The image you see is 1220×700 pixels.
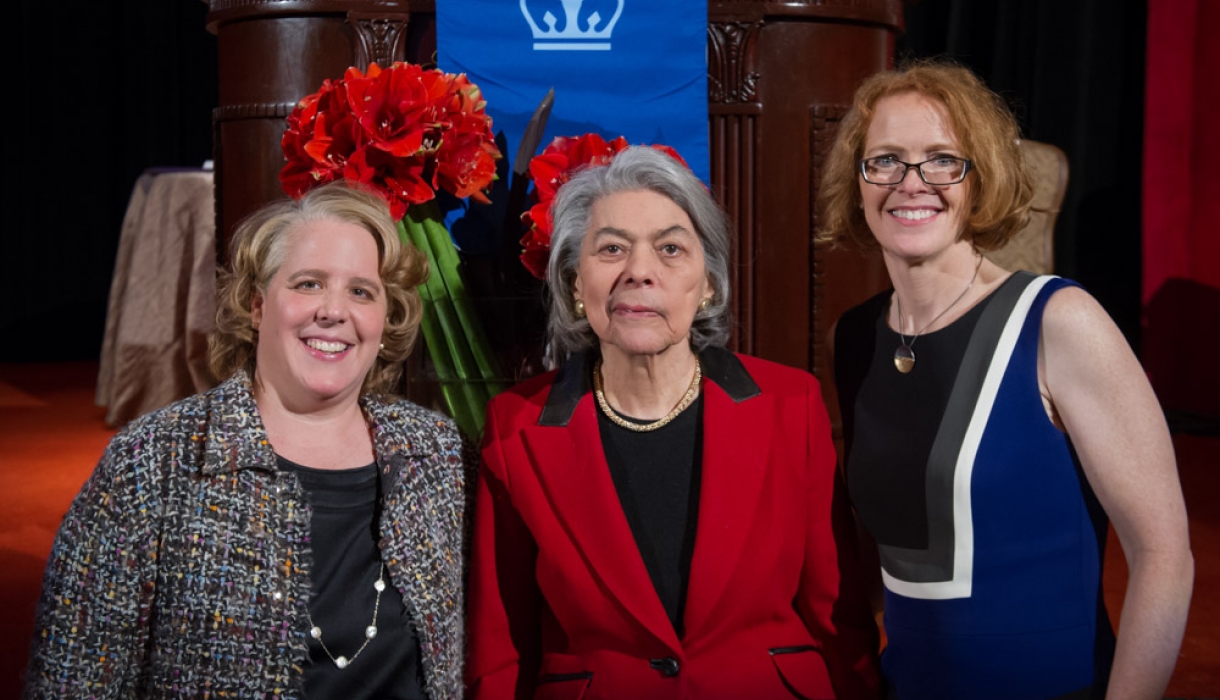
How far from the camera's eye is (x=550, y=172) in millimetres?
2072

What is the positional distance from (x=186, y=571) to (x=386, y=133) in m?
0.82

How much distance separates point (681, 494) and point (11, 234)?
30.8ft

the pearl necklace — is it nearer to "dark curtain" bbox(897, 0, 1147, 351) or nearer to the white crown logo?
the white crown logo

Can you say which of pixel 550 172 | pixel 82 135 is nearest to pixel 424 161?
pixel 550 172

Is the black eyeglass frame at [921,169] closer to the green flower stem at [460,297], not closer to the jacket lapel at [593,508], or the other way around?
the jacket lapel at [593,508]

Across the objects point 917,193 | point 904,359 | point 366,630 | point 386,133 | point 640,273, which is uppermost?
point 386,133

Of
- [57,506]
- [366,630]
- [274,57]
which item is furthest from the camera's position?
[57,506]

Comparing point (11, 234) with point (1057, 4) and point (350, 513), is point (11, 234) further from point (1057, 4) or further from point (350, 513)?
point (350, 513)

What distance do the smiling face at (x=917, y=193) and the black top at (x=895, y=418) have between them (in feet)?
0.40

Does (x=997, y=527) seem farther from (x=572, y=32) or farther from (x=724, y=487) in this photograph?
(x=572, y=32)

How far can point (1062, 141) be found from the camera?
6828 millimetres

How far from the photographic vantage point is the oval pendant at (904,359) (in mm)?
1712

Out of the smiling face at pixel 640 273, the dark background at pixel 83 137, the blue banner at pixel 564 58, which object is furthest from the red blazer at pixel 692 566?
the dark background at pixel 83 137

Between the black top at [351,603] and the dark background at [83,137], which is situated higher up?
the dark background at [83,137]
